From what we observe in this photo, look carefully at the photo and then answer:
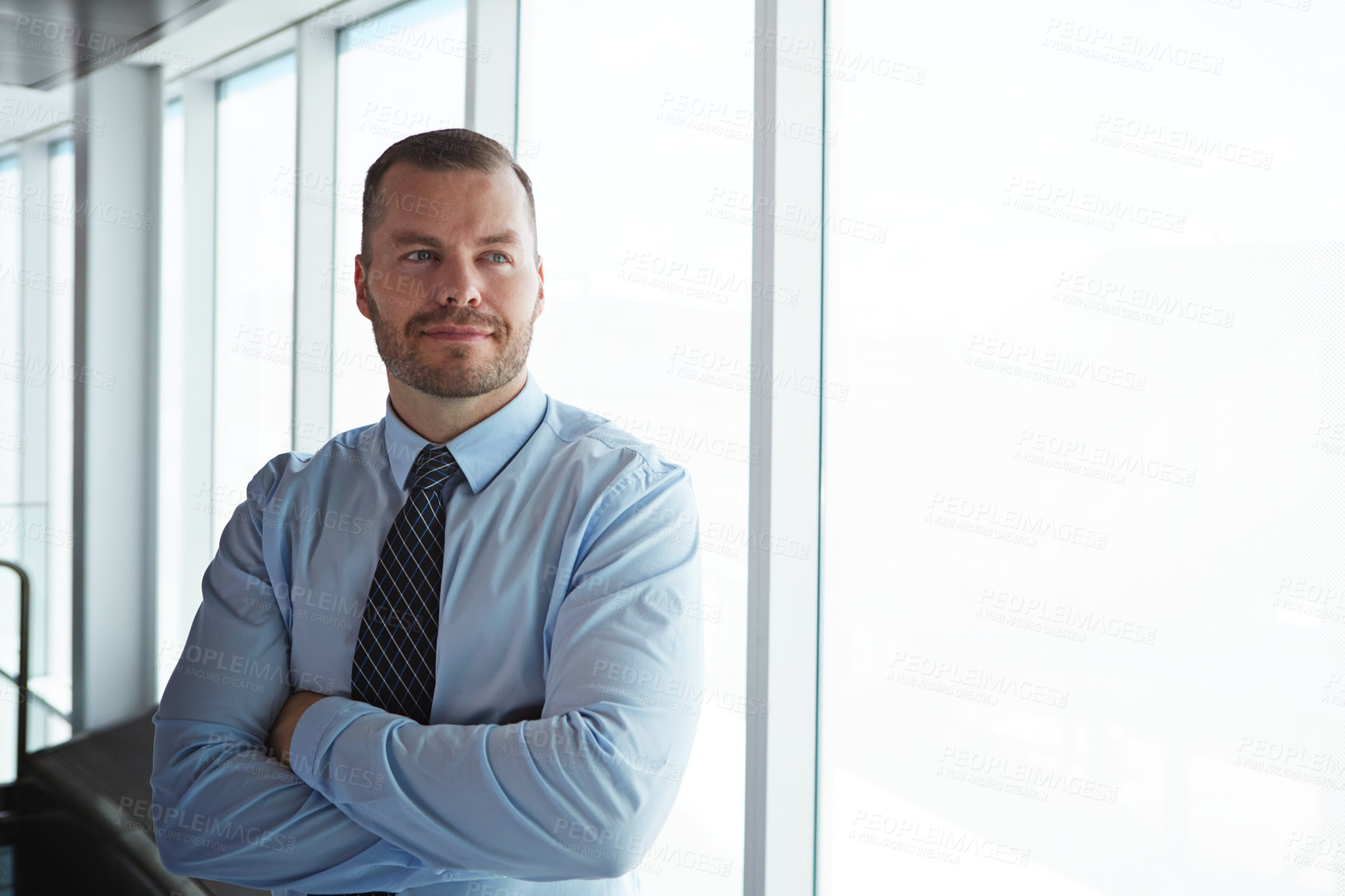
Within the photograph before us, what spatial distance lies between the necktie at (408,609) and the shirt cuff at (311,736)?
0.07 m

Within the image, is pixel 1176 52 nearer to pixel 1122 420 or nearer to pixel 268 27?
pixel 1122 420

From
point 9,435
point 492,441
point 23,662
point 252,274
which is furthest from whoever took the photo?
point 252,274

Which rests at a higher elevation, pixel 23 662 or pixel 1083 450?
pixel 1083 450

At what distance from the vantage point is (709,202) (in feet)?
6.64

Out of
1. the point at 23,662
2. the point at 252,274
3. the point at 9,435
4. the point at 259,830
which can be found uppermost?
the point at 252,274

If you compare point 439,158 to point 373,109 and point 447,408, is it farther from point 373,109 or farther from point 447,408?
point 373,109

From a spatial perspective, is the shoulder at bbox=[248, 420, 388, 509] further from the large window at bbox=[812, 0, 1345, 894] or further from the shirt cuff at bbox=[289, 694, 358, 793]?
the large window at bbox=[812, 0, 1345, 894]

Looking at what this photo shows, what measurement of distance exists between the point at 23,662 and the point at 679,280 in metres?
2.50

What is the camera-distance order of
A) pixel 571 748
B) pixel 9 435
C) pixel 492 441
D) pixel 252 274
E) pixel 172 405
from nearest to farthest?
pixel 571 748, pixel 492 441, pixel 9 435, pixel 172 405, pixel 252 274

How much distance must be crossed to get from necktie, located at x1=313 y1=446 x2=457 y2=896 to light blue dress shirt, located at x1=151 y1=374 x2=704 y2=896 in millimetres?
22

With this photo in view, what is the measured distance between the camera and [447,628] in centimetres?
124

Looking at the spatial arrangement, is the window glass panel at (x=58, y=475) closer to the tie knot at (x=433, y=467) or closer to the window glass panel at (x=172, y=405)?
the window glass panel at (x=172, y=405)

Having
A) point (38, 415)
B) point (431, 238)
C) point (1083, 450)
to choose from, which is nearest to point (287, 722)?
point (431, 238)

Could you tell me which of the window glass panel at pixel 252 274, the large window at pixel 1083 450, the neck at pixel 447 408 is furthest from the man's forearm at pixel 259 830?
the window glass panel at pixel 252 274
